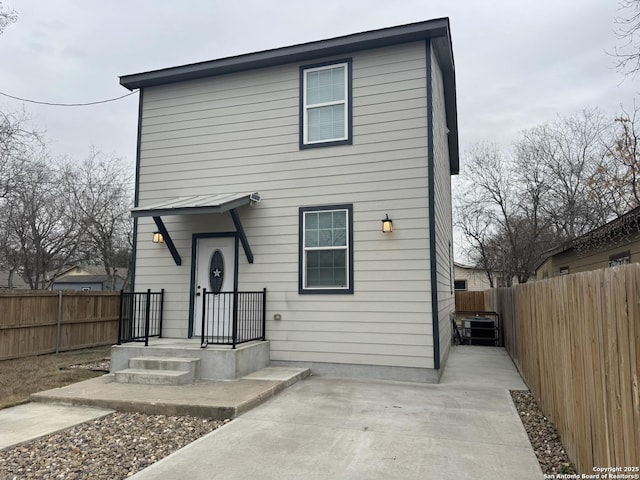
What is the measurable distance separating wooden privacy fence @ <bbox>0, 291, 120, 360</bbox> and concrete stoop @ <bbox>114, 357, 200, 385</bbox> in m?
4.31

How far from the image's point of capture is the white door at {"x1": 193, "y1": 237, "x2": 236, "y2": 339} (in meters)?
7.69

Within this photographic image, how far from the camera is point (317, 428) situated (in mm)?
4359

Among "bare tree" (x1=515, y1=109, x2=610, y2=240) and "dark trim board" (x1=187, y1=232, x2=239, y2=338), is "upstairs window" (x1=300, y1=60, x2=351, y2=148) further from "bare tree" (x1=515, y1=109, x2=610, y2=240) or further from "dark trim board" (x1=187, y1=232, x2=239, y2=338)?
"bare tree" (x1=515, y1=109, x2=610, y2=240)

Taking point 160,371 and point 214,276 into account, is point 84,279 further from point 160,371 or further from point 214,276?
point 160,371

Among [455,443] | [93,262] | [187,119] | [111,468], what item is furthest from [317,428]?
[93,262]

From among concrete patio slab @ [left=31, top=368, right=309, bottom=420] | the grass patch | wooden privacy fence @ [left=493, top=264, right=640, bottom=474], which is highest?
wooden privacy fence @ [left=493, top=264, right=640, bottom=474]

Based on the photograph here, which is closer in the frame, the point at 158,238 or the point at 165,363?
A: the point at 165,363

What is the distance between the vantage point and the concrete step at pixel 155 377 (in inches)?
236

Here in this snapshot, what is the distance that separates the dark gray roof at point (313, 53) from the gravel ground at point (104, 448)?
240 inches

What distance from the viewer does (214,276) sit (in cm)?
788

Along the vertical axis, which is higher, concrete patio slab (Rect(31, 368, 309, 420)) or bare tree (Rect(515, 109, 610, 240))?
bare tree (Rect(515, 109, 610, 240))

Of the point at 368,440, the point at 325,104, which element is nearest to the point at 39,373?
the point at 368,440

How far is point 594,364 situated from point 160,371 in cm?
550

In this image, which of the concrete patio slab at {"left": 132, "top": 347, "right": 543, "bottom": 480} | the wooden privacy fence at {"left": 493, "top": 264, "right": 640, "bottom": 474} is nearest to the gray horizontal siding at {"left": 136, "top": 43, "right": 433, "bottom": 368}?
the concrete patio slab at {"left": 132, "top": 347, "right": 543, "bottom": 480}
